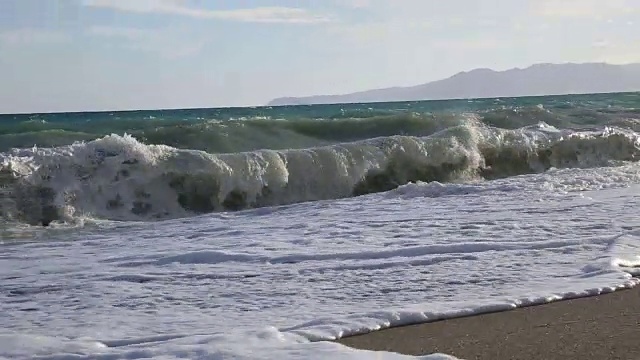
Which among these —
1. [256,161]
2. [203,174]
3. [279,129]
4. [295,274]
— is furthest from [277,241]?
[279,129]

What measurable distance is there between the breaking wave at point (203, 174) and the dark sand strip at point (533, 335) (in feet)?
21.3

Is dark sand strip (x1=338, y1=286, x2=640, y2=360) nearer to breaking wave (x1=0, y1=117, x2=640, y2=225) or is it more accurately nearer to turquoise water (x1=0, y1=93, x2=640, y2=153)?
breaking wave (x1=0, y1=117, x2=640, y2=225)

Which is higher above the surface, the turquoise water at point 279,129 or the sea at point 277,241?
the turquoise water at point 279,129

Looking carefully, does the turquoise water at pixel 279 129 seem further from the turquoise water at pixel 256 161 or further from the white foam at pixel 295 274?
the white foam at pixel 295 274

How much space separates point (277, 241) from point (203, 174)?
476 centimetres

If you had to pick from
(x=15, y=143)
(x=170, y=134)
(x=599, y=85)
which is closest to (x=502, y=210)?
(x=170, y=134)

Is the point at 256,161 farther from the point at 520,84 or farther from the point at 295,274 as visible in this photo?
the point at 520,84

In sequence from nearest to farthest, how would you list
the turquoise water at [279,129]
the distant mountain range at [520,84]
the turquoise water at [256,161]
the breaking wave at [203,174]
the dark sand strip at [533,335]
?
the dark sand strip at [533,335], the breaking wave at [203,174], the turquoise water at [256,161], the turquoise water at [279,129], the distant mountain range at [520,84]

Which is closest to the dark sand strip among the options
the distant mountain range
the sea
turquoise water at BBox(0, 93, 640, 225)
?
the sea

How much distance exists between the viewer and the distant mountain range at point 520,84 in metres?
74.6

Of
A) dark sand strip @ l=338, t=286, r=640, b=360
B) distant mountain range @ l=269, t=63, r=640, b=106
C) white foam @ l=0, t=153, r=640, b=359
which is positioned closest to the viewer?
dark sand strip @ l=338, t=286, r=640, b=360

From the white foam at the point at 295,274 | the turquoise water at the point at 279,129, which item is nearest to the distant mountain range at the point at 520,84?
the turquoise water at the point at 279,129

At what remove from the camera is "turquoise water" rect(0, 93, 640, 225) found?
10117mm

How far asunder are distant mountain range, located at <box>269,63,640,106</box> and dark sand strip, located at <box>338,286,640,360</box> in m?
66.3
